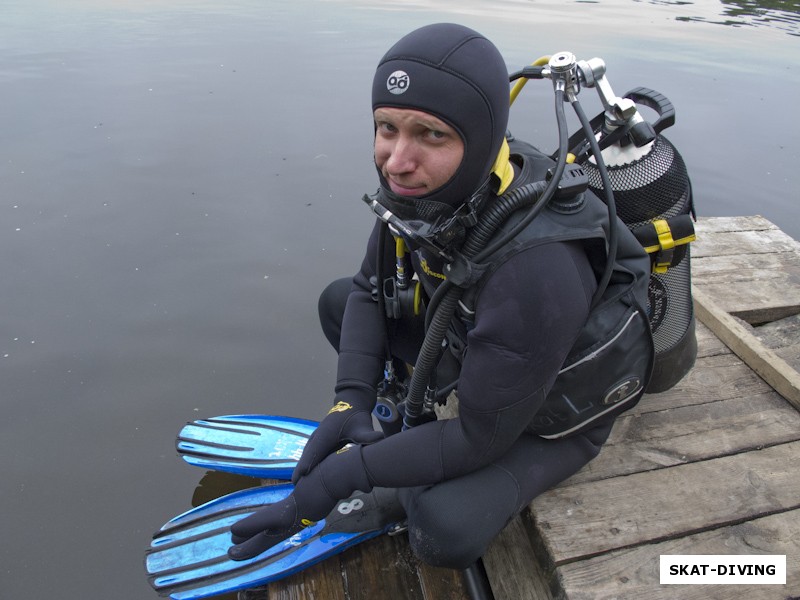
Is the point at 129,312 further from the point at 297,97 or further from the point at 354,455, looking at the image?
the point at 297,97

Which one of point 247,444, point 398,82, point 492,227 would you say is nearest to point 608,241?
point 492,227

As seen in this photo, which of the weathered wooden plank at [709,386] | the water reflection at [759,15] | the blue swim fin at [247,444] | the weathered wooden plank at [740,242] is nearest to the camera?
the weathered wooden plank at [709,386]

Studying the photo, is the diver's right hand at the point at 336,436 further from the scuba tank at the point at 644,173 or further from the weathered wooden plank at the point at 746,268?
the weathered wooden plank at the point at 746,268

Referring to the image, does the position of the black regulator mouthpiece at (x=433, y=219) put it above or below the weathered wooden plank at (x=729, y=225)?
above

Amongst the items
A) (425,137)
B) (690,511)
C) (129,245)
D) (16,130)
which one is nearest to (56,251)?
(129,245)

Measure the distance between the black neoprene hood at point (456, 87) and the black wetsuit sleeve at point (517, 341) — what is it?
0.28m

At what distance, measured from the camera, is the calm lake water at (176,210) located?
3.01m

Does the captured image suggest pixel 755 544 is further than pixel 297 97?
No

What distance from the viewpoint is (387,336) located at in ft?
7.70

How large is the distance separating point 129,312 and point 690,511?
337cm

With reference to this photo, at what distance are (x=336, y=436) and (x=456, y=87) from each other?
47.4 inches

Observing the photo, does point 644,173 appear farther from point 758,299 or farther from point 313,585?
point 758,299

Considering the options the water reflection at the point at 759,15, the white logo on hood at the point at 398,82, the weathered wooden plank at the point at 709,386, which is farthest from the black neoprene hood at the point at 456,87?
the water reflection at the point at 759,15

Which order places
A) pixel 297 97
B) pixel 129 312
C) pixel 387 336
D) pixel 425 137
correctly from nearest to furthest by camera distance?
pixel 425 137 < pixel 387 336 < pixel 129 312 < pixel 297 97
